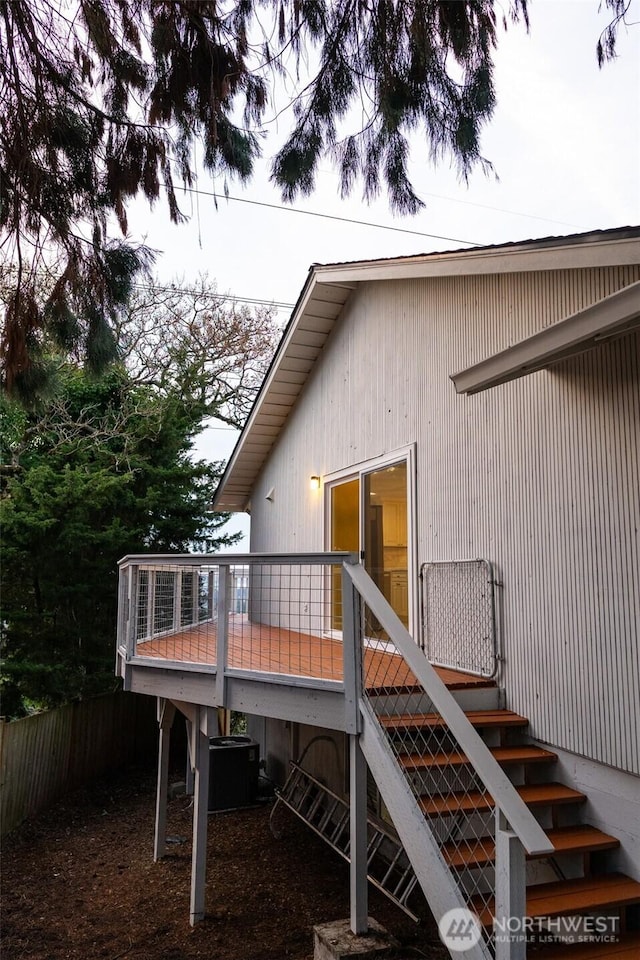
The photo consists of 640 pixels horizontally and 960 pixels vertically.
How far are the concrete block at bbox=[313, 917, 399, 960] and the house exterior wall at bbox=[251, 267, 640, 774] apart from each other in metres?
1.59

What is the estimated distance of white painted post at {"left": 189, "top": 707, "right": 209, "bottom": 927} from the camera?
575 cm

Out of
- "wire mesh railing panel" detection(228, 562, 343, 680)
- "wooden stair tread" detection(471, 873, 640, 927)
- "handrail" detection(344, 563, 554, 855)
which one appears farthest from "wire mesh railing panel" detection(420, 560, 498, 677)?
"wooden stair tread" detection(471, 873, 640, 927)

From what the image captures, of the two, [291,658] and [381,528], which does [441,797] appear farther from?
[381,528]

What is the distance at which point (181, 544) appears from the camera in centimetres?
1381

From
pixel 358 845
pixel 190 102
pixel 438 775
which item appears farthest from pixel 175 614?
pixel 190 102

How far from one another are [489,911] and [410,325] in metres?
4.93

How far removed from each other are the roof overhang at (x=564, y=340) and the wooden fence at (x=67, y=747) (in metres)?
7.11

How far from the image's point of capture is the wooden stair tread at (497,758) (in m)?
4.36

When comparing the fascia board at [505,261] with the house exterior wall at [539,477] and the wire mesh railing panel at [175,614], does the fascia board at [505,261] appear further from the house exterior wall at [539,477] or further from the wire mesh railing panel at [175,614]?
the wire mesh railing panel at [175,614]

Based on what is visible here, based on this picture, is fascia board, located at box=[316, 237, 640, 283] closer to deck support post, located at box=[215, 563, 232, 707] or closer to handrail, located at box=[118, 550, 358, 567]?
handrail, located at box=[118, 550, 358, 567]

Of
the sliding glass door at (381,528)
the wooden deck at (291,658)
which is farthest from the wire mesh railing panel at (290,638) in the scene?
the sliding glass door at (381,528)

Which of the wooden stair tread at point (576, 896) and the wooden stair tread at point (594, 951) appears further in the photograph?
the wooden stair tread at point (576, 896)

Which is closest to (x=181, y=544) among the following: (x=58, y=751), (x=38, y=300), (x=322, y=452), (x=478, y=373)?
(x=58, y=751)

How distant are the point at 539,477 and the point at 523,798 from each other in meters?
2.06
